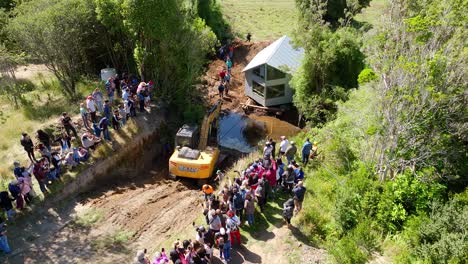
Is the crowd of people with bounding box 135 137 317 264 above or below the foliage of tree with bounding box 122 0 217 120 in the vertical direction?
below

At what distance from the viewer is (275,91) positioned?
96.0 ft

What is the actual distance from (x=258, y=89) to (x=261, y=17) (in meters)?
22.7

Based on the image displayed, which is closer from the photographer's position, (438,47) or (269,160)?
(438,47)

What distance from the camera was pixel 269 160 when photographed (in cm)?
1662

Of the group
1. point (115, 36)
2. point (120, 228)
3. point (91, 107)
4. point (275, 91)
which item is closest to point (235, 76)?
point (275, 91)

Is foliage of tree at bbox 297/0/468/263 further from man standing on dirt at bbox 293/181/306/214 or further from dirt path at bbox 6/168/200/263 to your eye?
dirt path at bbox 6/168/200/263

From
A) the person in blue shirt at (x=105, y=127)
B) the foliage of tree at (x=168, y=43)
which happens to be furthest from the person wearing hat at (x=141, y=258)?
the foliage of tree at (x=168, y=43)

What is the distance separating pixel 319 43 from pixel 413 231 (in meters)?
14.3

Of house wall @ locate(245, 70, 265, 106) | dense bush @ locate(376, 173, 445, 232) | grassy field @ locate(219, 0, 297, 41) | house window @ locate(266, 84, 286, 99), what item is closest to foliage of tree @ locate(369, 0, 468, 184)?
dense bush @ locate(376, 173, 445, 232)

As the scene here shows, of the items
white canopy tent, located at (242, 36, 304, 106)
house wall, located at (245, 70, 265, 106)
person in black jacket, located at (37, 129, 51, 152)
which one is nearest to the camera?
person in black jacket, located at (37, 129, 51, 152)

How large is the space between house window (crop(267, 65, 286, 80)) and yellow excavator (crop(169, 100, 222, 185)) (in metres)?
8.12

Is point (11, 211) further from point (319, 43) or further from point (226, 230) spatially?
point (319, 43)

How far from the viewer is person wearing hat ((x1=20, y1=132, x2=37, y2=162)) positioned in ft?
54.5

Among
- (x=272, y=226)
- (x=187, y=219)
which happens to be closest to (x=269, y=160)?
(x=272, y=226)
